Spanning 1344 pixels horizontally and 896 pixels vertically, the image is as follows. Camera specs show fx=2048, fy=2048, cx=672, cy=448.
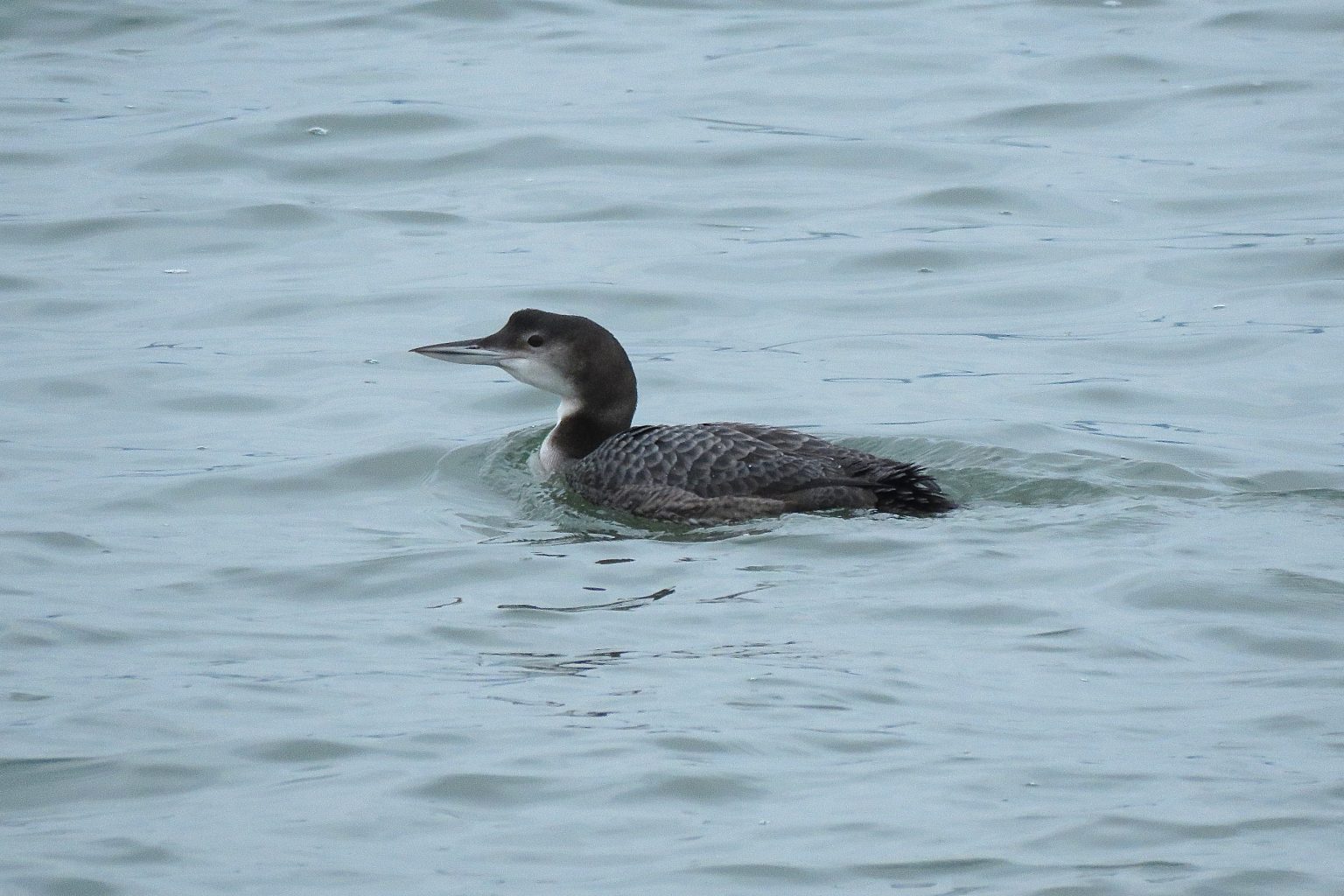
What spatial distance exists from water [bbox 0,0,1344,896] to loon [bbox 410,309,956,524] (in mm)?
158

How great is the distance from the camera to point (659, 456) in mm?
7621

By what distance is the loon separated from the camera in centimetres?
728

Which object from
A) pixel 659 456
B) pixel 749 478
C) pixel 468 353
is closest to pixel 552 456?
pixel 468 353

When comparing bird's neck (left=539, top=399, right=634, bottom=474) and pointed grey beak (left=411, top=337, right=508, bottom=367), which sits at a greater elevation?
pointed grey beak (left=411, top=337, right=508, bottom=367)

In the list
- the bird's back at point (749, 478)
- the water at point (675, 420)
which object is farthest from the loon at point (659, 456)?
the water at point (675, 420)

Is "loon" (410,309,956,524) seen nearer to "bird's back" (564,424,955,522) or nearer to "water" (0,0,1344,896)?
"bird's back" (564,424,955,522)

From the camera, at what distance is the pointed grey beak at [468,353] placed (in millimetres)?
8336

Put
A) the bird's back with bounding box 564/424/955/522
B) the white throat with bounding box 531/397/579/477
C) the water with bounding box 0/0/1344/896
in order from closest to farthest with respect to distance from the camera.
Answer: the water with bounding box 0/0/1344/896 → the bird's back with bounding box 564/424/955/522 → the white throat with bounding box 531/397/579/477

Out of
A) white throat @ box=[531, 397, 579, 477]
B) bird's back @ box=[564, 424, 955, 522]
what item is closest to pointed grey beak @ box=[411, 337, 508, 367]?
white throat @ box=[531, 397, 579, 477]

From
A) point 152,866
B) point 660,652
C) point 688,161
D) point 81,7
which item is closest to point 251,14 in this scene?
point 81,7

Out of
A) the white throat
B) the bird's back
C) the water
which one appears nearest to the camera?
the water

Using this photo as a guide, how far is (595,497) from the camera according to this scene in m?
7.82

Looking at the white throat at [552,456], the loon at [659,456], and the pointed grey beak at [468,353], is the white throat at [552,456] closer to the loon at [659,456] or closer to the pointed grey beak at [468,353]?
the loon at [659,456]

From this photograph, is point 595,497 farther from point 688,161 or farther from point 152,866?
point 688,161
